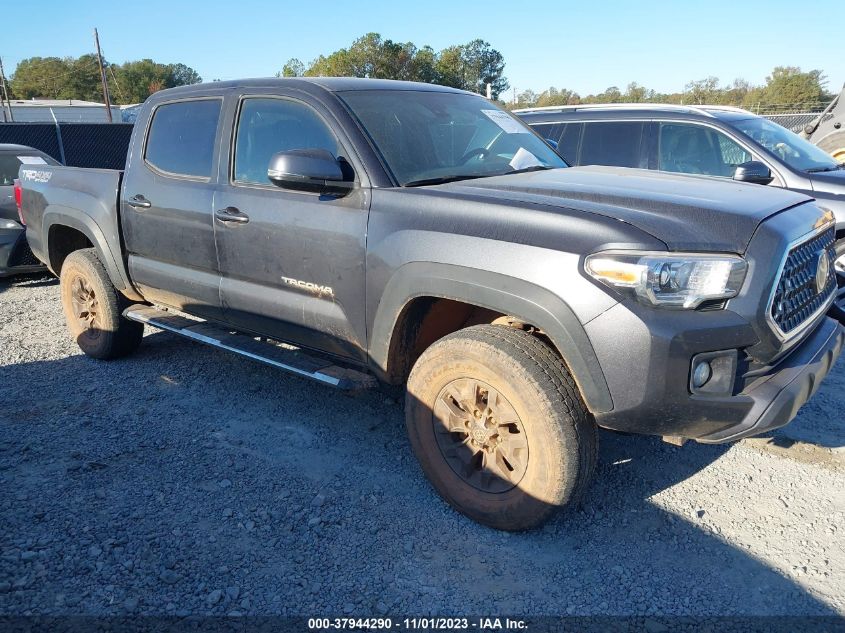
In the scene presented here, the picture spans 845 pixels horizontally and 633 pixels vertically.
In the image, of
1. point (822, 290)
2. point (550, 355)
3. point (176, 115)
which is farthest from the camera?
point (176, 115)

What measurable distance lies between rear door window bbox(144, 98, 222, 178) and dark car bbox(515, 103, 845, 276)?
392cm

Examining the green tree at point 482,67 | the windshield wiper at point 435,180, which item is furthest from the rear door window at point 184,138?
the green tree at point 482,67

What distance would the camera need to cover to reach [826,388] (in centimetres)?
461

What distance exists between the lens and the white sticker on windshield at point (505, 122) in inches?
165

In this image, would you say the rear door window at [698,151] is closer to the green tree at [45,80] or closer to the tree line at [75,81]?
the tree line at [75,81]

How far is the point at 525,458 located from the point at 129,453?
2244 mm

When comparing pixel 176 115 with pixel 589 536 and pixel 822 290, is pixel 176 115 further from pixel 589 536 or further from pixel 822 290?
pixel 822 290

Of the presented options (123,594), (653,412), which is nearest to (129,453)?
(123,594)

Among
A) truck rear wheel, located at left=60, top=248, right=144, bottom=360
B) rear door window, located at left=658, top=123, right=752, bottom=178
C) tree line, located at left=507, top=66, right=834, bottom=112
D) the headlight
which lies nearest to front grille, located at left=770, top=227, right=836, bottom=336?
the headlight

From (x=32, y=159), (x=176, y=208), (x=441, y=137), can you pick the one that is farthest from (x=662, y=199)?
(x=32, y=159)

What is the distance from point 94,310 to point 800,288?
4.77m

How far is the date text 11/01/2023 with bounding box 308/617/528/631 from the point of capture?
2.51m

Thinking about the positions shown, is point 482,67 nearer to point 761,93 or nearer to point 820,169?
point 761,93

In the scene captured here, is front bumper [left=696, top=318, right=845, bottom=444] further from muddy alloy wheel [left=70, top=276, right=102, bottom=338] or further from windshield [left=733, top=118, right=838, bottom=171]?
muddy alloy wheel [left=70, top=276, right=102, bottom=338]
